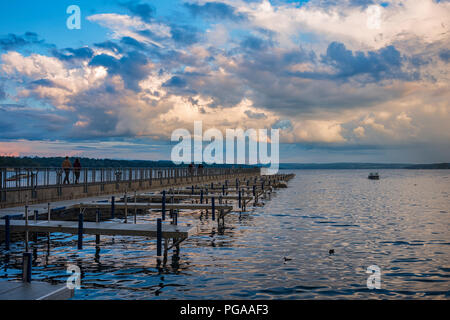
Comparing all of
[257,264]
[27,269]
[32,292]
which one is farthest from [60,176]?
[32,292]

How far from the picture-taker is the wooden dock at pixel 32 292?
970 centimetres

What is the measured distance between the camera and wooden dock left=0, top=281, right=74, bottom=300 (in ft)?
31.8

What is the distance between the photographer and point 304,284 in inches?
617

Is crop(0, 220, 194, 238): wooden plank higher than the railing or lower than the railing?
lower

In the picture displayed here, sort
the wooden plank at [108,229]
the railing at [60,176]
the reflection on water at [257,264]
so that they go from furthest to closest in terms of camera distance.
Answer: the railing at [60,176], the wooden plank at [108,229], the reflection on water at [257,264]

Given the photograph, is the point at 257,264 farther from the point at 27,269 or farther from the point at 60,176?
the point at 60,176

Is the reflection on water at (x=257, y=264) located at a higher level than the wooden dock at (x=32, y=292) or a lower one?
lower

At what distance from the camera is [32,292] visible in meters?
9.95
